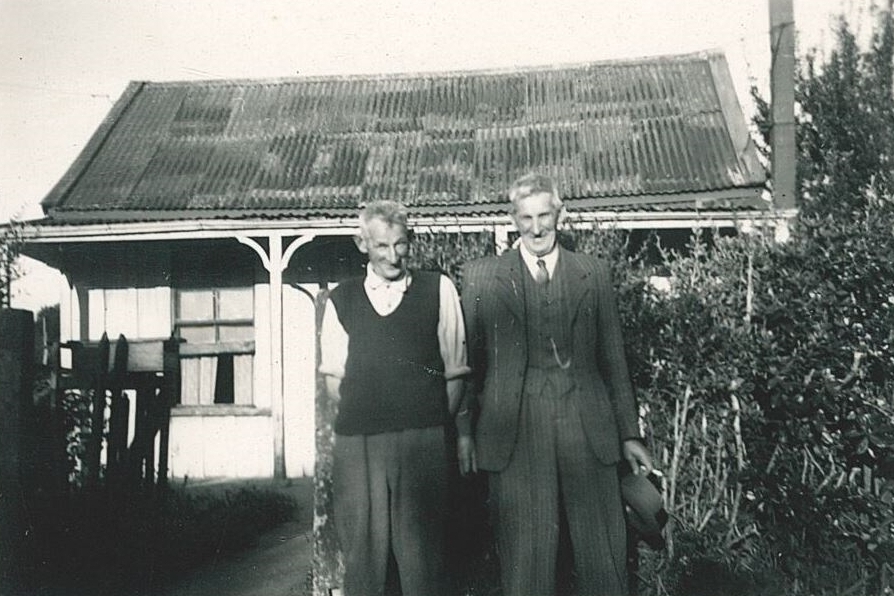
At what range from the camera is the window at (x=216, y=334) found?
10422 millimetres

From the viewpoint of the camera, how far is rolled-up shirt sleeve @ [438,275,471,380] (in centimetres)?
328

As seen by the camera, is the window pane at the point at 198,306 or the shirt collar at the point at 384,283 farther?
the window pane at the point at 198,306

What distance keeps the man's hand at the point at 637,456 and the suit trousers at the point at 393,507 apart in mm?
780

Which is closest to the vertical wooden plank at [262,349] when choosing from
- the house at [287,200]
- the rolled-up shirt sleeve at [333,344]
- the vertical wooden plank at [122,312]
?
the house at [287,200]

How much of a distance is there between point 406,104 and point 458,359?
31.2 ft

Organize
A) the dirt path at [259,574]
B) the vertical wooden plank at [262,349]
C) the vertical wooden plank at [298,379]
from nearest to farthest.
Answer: the dirt path at [259,574]
the vertical wooden plank at [298,379]
the vertical wooden plank at [262,349]

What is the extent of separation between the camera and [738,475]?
460 centimetres

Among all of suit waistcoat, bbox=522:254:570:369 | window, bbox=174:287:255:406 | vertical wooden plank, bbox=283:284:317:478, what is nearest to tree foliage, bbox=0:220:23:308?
window, bbox=174:287:255:406

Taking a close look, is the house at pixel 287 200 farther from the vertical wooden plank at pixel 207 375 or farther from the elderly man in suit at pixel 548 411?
the elderly man in suit at pixel 548 411

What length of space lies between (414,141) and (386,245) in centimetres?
814

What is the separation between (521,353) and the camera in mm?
3191

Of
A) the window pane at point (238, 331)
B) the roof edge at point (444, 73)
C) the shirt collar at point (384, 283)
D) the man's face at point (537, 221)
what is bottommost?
the window pane at point (238, 331)

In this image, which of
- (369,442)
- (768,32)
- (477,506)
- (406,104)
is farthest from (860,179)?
(369,442)

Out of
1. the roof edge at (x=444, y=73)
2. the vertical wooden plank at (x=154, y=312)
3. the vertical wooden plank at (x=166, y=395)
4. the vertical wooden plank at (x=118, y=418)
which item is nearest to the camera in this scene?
the vertical wooden plank at (x=118, y=418)
